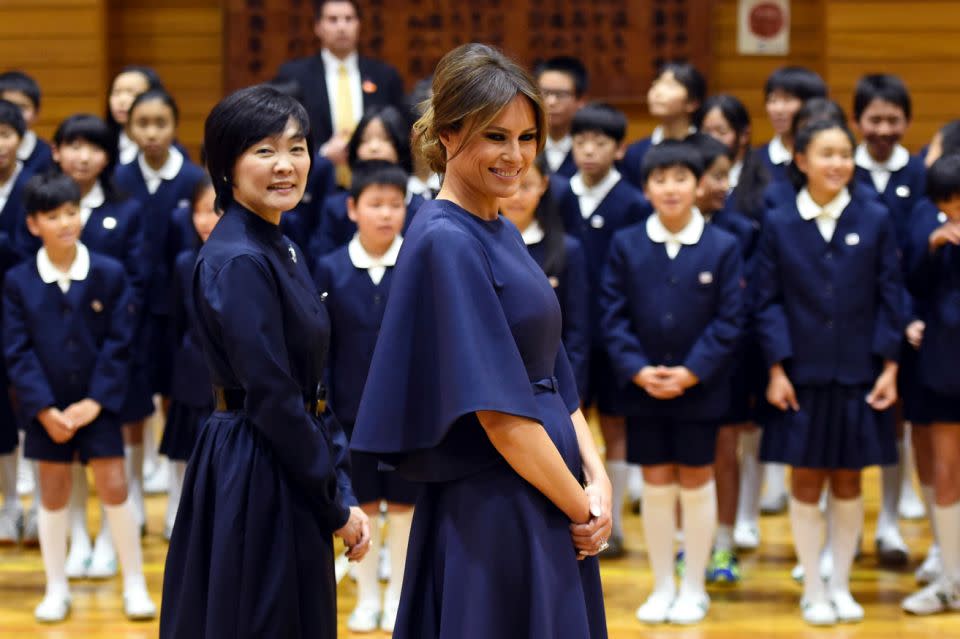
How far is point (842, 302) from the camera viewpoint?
161 inches

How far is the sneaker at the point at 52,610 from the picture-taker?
161 inches

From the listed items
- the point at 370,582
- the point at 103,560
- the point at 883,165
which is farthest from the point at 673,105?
the point at 103,560

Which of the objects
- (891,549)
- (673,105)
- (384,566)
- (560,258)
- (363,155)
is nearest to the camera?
(560,258)

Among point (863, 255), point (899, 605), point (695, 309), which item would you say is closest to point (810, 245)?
point (863, 255)

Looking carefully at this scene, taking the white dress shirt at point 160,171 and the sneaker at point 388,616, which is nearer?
the sneaker at point 388,616

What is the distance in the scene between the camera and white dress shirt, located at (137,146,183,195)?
201 inches

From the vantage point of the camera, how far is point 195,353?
4.54 meters

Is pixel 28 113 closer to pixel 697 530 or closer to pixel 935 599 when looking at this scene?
pixel 697 530

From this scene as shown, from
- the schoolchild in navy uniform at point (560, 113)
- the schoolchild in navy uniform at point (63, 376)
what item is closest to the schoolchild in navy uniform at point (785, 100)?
the schoolchild in navy uniform at point (560, 113)

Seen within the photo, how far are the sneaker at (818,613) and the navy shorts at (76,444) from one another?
223 cm

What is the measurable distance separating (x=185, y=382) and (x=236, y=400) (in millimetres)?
2186

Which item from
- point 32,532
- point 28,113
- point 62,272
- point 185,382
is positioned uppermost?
point 28,113

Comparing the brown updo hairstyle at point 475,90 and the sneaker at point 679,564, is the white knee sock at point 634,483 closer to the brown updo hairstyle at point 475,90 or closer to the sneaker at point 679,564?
the sneaker at point 679,564

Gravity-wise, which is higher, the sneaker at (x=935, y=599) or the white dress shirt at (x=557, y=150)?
the white dress shirt at (x=557, y=150)
